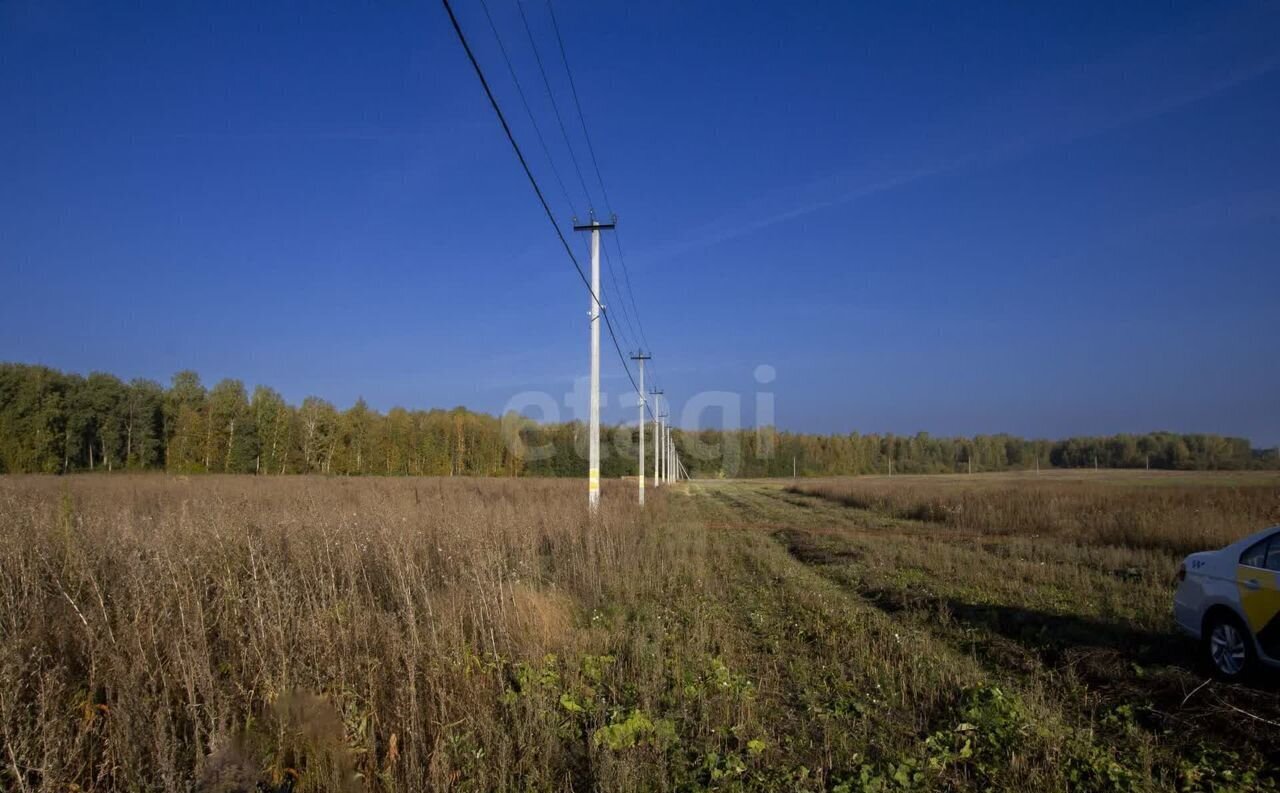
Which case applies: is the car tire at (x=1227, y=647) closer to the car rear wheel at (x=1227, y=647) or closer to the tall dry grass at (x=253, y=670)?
the car rear wheel at (x=1227, y=647)

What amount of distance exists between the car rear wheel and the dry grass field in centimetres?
21

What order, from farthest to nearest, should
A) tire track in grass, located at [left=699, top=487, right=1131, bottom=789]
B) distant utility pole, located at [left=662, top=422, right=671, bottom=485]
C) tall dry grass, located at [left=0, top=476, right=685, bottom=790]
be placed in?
distant utility pole, located at [left=662, top=422, right=671, bottom=485] < tire track in grass, located at [left=699, top=487, right=1131, bottom=789] < tall dry grass, located at [left=0, top=476, right=685, bottom=790]

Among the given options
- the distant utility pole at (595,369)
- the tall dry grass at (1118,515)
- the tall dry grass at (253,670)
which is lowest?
the tall dry grass at (1118,515)

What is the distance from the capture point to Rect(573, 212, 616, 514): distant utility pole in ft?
59.2

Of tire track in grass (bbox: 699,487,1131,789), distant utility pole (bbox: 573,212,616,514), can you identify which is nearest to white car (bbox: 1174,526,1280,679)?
tire track in grass (bbox: 699,487,1131,789)

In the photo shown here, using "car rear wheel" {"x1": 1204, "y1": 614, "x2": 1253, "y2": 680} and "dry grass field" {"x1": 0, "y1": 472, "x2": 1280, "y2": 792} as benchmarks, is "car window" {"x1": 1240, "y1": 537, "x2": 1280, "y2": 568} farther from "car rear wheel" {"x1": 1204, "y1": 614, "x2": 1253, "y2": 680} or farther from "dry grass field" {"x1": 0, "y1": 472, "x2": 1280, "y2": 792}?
"dry grass field" {"x1": 0, "y1": 472, "x2": 1280, "y2": 792}

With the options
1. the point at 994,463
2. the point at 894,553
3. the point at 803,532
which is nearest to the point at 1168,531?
the point at 894,553

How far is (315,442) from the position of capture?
65.1 metres

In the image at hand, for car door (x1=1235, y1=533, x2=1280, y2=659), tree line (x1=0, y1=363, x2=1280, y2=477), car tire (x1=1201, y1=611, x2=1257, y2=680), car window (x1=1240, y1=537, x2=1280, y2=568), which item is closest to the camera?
car door (x1=1235, y1=533, x2=1280, y2=659)

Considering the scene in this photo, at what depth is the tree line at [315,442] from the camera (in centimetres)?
5306

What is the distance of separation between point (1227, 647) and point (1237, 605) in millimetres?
401

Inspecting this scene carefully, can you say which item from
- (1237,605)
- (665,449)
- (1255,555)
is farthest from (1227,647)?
(665,449)

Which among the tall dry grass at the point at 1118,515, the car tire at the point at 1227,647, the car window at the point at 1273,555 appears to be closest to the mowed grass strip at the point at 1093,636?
the car tire at the point at 1227,647

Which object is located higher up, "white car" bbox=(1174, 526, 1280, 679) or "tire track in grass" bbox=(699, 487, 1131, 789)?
"white car" bbox=(1174, 526, 1280, 679)
